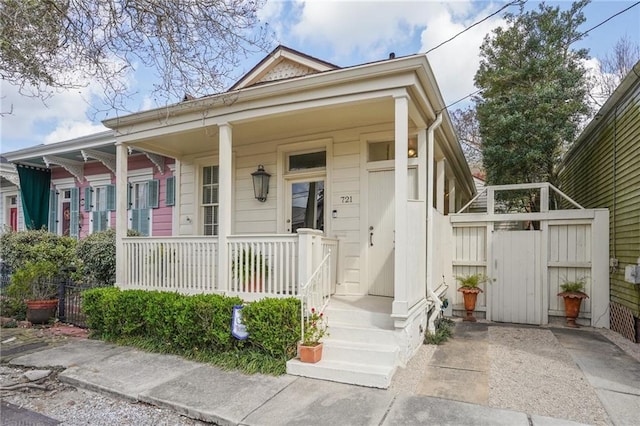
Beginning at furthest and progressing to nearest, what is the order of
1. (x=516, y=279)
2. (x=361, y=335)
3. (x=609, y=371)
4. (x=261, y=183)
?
1. (x=261, y=183)
2. (x=516, y=279)
3. (x=361, y=335)
4. (x=609, y=371)

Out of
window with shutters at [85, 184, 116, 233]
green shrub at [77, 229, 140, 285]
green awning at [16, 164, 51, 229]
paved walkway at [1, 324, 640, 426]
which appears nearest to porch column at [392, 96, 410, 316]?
paved walkway at [1, 324, 640, 426]

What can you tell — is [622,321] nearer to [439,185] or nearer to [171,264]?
[439,185]

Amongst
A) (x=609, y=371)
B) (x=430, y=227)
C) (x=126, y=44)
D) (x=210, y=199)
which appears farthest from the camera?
(x=210, y=199)

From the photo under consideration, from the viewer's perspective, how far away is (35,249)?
7945mm

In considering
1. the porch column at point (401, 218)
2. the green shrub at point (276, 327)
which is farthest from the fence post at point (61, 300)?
the porch column at point (401, 218)

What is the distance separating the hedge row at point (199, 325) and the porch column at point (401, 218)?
111 centimetres

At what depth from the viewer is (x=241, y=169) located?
677cm

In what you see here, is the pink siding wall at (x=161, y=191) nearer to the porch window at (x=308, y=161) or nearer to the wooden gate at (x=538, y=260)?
the porch window at (x=308, y=161)

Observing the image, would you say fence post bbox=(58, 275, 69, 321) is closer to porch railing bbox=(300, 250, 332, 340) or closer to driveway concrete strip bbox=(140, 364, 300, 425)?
driveway concrete strip bbox=(140, 364, 300, 425)

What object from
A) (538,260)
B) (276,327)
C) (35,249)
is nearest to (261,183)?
(276,327)

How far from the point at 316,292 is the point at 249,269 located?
105 cm

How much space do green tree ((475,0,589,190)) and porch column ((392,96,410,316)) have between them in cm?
512

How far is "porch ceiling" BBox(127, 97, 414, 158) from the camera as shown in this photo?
16.1 ft

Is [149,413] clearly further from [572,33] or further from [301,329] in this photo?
[572,33]
